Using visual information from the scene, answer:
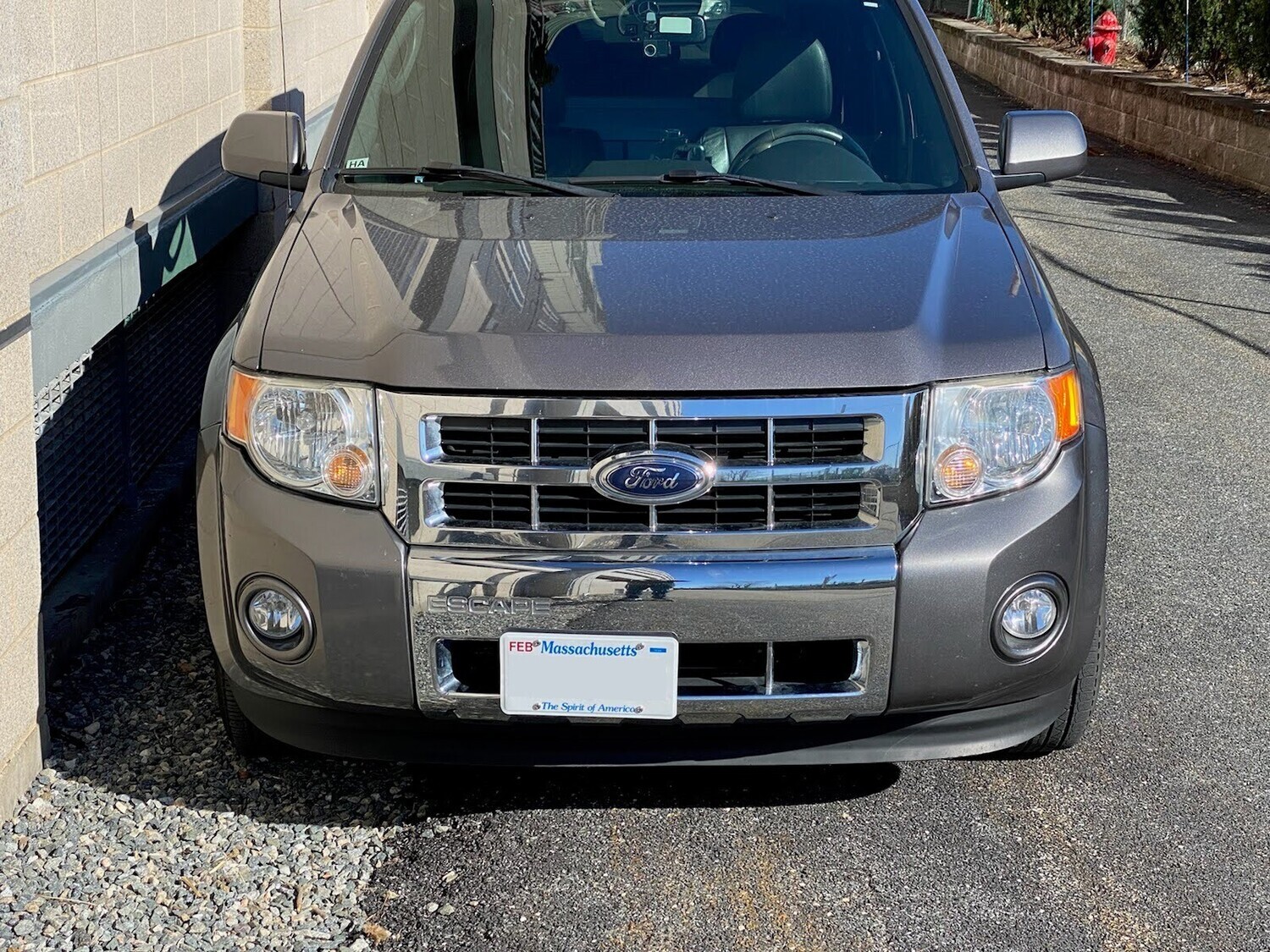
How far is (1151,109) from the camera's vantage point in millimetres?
15500

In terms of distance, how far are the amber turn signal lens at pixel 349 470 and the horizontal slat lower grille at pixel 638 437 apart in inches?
6.6

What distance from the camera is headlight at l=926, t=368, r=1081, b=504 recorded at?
124 inches

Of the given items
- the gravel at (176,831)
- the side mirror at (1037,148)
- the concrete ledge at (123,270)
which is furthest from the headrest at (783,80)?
the gravel at (176,831)

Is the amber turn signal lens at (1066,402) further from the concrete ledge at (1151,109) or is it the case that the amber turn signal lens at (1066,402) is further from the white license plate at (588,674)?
the concrete ledge at (1151,109)

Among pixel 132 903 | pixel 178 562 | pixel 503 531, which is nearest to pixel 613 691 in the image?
pixel 503 531

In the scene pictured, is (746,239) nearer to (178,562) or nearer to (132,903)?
(132,903)

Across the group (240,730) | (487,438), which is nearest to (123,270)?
(240,730)

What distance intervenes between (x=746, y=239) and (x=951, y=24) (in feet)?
86.5

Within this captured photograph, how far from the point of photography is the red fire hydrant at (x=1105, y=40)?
19.0 m

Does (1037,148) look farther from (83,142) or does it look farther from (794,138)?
(83,142)

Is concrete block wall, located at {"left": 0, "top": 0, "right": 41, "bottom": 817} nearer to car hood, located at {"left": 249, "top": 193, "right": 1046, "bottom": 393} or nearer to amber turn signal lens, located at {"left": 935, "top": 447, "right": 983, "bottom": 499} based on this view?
car hood, located at {"left": 249, "top": 193, "right": 1046, "bottom": 393}

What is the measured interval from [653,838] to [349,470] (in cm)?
109

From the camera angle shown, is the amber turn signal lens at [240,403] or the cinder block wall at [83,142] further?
the cinder block wall at [83,142]

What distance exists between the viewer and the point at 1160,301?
9.04m
